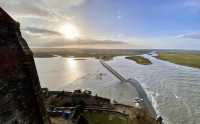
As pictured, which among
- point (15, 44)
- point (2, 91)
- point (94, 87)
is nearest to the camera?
point (2, 91)

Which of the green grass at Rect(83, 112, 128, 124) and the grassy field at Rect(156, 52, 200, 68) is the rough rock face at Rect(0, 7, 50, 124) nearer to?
the green grass at Rect(83, 112, 128, 124)

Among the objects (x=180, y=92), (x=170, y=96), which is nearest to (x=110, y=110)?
(x=170, y=96)

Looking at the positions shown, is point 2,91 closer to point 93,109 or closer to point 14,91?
point 14,91

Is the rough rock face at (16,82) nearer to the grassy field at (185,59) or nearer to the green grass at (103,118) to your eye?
the green grass at (103,118)

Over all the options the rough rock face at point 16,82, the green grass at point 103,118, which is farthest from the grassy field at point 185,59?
the rough rock face at point 16,82

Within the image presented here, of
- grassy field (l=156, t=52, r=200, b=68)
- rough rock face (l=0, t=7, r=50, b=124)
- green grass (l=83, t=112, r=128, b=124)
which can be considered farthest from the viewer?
grassy field (l=156, t=52, r=200, b=68)

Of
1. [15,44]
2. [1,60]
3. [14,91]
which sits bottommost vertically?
[14,91]

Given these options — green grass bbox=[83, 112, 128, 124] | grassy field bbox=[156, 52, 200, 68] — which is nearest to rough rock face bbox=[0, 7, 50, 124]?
green grass bbox=[83, 112, 128, 124]
